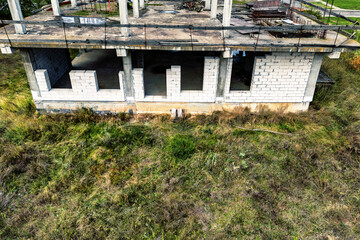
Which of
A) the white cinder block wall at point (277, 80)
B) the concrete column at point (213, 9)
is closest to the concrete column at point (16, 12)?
the white cinder block wall at point (277, 80)

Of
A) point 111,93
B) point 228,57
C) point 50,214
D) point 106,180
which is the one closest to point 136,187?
point 106,180

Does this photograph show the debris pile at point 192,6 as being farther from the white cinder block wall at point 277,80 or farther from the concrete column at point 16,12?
the concrete column at point 16,12

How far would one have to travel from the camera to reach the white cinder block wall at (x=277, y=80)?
988cm

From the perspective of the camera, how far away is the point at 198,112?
1106 centimetres

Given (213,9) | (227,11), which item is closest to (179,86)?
(227,11)

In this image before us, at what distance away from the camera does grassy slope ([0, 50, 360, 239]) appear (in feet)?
22.6

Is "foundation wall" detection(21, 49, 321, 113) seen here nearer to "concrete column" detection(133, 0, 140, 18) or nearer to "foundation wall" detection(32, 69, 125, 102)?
"foundation wall" detection(32, 69, 125, 102)

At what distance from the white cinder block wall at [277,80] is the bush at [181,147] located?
2.66 meters

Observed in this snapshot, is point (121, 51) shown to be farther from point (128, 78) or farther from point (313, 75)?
point (313, 75)

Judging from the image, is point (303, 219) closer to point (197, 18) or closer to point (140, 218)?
point (140, 218)

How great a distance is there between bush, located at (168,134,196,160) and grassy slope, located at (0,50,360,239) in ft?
0.14

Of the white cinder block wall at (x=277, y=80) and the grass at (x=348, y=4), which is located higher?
the white cinder block wall at (x=277, y=80)

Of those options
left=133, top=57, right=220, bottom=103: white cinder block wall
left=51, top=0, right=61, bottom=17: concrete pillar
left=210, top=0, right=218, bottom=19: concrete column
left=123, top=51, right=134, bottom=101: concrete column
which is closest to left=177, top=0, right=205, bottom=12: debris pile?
left=210, top=0, right=218, bottom=19: concrete column

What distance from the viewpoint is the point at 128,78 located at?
33.3ft
